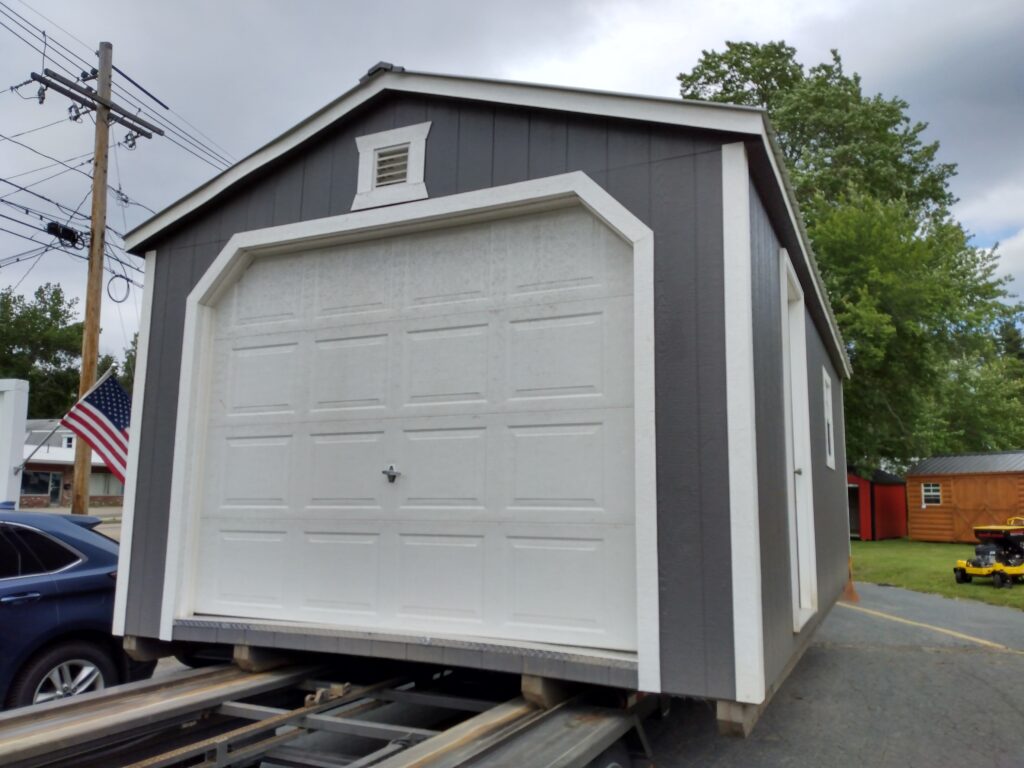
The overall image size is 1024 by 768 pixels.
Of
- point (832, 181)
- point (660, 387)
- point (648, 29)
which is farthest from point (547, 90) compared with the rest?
point (832, 181)

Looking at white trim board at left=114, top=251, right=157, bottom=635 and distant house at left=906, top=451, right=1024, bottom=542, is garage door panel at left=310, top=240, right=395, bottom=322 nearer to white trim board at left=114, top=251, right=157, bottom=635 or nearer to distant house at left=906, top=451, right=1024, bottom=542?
white trim board at left=114, top=251, right=157, bottom=635

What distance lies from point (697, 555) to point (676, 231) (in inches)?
61.9

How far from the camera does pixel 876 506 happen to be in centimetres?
2523

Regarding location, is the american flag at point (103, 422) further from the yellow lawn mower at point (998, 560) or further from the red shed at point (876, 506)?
the red shed at point (876, 506)

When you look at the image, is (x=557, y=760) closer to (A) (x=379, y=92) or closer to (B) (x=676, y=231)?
(B) (x=676, y=231)

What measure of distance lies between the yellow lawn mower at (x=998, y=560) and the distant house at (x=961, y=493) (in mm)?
9805

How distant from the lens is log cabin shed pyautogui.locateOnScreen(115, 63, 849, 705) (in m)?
3.61

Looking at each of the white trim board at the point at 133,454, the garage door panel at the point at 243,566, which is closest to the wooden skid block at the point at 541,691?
the garage door panel at the point at 243,566

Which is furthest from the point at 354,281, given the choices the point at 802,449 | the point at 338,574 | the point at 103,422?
the point at 103,422

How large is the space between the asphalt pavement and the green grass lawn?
341cm

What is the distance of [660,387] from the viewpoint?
3.71m

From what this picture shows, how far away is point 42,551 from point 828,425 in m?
7.05

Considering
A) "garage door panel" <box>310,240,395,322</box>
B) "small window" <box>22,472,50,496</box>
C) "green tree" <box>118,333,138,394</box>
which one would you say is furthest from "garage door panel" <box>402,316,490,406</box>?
"green tree" <box>118,333,138,394</box>

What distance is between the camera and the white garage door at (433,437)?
13.0 feet
